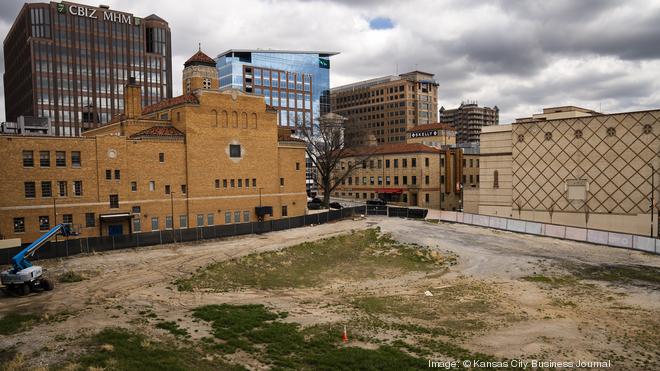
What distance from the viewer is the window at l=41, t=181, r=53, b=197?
46.6 meters

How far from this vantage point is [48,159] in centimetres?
4684

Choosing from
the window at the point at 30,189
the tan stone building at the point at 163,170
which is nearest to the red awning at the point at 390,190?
the tan stone building at the point at 163,170

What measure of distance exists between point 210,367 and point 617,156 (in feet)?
185

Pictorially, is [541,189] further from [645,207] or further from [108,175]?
[108,175]

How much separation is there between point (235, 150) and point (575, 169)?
4457cm

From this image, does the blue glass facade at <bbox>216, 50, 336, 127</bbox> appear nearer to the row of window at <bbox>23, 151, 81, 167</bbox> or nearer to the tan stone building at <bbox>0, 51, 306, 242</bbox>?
the tan stone building at <bbox>0, 51, 306, 242</bbox>

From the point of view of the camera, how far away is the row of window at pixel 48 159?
45.8 meters

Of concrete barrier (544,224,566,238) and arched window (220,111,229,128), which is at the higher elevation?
arched window (220,111,229,128)

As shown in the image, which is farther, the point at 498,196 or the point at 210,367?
the point at 498,196

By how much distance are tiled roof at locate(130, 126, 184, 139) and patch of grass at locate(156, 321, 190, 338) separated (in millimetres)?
33944

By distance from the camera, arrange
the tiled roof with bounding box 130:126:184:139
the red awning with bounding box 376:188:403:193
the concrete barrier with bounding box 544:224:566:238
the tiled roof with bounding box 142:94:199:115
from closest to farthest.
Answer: the tiled roof with bounding box 130:126:184:139
the concrete barrier with bounding box 544:224:566:238
the tiled roof with bounding box 142:94:199:115
the red awning with bounding box 376:188:403:193

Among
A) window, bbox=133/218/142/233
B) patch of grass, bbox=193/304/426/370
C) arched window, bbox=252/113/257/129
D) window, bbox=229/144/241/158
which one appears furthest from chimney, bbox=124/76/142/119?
patch of grass, bbox=193/304/426/370

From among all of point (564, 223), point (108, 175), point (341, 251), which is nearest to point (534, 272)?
point (341, 251)

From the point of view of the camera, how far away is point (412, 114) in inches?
6521
